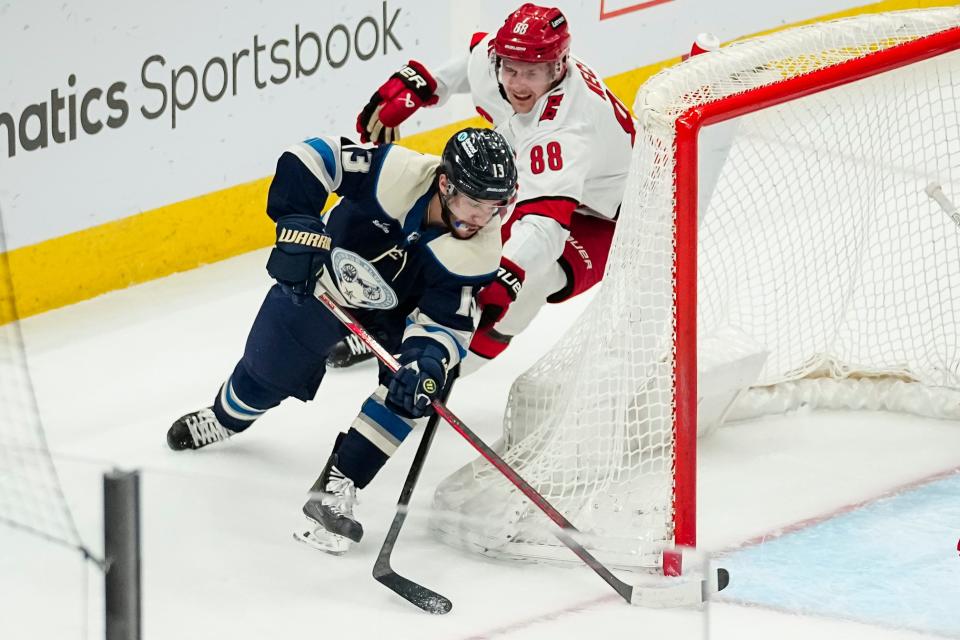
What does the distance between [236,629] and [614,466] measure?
0.95 m

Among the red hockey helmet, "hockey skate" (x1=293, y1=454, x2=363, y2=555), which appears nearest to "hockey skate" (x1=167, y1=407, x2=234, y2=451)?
"hockey skate" (x1=293, y1=454, x2=363, y2=555)

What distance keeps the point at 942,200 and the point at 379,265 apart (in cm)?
157

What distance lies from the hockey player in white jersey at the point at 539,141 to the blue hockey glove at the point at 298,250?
16.9 inches

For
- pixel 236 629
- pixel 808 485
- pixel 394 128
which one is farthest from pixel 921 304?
pixel 236 629

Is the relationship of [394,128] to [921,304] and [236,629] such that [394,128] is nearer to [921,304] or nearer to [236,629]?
[921,304]

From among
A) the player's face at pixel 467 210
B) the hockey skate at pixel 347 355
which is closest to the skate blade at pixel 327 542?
the player's face at pixel 467 210

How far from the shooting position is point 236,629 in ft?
9.63

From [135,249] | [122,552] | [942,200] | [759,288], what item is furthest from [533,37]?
[122,552]

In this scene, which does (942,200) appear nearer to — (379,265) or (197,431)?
(379,265)

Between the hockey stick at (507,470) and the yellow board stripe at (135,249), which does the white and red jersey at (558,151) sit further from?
the yellow board stripe at (135,249)

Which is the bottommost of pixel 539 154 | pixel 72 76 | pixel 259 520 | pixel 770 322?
pixel 259 520

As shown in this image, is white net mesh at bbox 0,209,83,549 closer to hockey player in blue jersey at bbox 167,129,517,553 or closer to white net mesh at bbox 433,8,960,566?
hockey player in blue jersey at bbox 167,129,517,553

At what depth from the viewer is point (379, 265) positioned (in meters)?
3.54

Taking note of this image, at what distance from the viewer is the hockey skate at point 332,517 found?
11.3 feet
